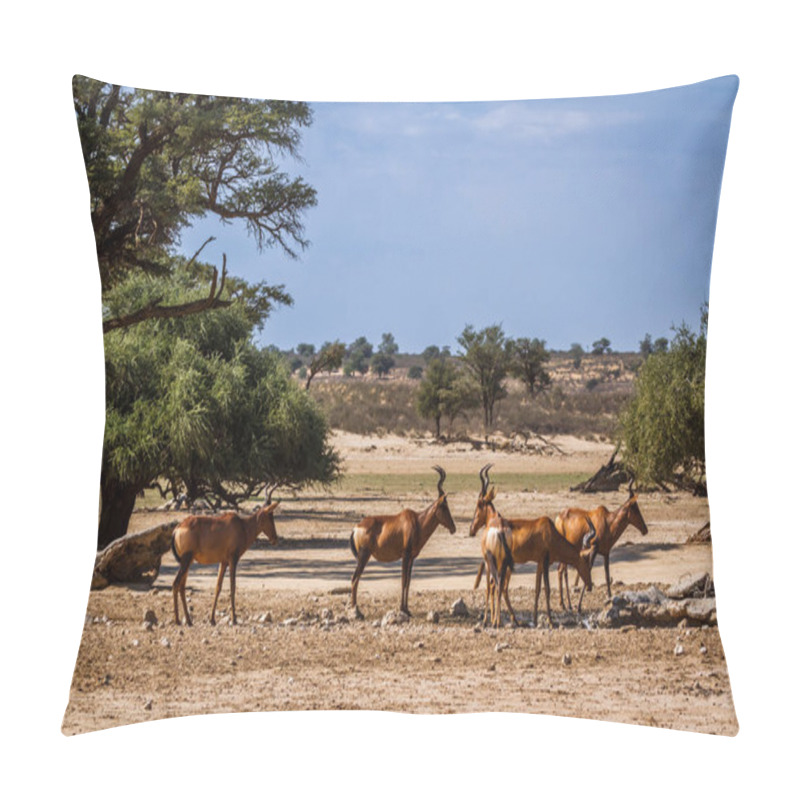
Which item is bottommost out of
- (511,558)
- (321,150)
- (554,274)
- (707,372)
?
(511,558)

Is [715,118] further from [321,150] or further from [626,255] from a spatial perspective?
[321,150]

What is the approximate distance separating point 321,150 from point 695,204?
1.70 metres

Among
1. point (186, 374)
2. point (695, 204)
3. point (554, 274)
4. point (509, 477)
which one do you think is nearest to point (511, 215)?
point (554, 274)

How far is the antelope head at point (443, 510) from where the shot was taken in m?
6.47

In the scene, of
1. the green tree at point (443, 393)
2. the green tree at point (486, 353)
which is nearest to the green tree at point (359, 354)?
the green tree at point (443, 393)

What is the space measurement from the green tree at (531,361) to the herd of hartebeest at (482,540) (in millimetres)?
461

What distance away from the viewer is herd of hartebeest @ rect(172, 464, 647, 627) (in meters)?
6.44

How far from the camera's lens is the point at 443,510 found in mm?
6477

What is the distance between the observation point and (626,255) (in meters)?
6.16

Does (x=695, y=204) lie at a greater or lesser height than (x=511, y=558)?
greater

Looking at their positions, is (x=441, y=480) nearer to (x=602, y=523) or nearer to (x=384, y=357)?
(x=384, y=357)

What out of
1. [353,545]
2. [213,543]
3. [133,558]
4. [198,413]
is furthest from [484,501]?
[133,558]

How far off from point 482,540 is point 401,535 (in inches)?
14.9

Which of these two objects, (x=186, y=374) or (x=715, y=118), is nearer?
(x=715, y=118)
